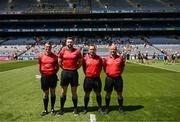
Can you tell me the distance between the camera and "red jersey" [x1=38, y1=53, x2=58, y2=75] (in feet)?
33.3

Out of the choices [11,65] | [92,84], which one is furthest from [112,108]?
[11,65]

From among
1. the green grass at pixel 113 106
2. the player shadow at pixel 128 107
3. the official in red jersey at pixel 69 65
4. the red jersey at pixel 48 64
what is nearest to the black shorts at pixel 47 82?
the red jersey at pixel 48 64

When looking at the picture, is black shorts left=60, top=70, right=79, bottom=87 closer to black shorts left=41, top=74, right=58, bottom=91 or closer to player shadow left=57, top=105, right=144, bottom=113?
black shorts left=41, top=74, right=58, bottom=91

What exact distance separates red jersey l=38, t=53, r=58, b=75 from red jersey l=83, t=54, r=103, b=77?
37.9 inches

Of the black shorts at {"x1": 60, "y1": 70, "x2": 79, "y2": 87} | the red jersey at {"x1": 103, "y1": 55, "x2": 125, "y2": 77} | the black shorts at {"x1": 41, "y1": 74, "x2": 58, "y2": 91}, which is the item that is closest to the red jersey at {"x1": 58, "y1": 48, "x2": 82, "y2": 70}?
the black shorts at {"x1": 60, "y1": 70, "x2": 79, "y2": 87}

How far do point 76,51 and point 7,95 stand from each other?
16.6 ft

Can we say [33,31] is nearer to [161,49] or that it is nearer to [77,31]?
[77,31]

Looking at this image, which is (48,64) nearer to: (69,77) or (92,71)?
(69,77)

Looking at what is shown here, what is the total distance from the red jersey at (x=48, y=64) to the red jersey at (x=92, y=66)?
0.96 meters

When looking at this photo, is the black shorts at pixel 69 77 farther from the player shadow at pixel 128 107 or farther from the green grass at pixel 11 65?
the green grass at pixel 11 65

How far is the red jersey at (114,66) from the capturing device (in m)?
10.3

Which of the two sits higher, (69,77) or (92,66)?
(92,66)

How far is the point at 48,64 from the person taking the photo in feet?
33.4

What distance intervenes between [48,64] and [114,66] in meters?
2.11
